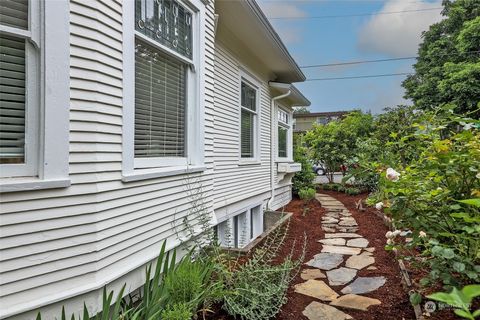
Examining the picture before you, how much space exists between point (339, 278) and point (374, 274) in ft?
1.33

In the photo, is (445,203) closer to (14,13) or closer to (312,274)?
(312,274)

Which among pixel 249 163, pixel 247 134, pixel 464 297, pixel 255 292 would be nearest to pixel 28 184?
pixel 255 292

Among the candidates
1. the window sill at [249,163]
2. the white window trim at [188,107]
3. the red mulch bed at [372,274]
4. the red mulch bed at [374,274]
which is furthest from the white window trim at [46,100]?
the window sill at [249,163]

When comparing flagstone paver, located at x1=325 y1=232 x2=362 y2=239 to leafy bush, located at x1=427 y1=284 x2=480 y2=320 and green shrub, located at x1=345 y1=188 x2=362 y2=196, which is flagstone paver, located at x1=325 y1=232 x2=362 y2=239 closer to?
leafy bush, located at x1=427 y1=284 x2=480 y2=320

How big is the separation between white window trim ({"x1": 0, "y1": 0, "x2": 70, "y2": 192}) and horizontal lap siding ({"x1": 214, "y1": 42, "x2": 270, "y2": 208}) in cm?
308

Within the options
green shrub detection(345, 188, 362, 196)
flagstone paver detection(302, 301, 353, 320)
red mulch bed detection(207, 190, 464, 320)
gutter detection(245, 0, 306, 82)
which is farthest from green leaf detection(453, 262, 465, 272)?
green shrub detection(345, 188, 362, 196)

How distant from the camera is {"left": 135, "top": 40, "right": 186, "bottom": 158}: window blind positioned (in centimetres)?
252

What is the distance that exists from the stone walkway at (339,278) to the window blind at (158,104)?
1923 mm

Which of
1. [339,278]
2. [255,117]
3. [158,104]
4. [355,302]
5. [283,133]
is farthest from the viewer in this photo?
[283,133]

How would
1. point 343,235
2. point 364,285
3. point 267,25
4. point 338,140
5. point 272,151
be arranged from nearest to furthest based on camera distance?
point 364,285, point 267,25, point 343,235, point 272,151, point 338,140

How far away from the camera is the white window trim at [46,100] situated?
1.75 m

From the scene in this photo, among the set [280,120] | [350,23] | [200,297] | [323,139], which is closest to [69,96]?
[200,297]

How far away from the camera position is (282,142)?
9.52 metres

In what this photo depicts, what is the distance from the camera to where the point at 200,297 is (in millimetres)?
2479
